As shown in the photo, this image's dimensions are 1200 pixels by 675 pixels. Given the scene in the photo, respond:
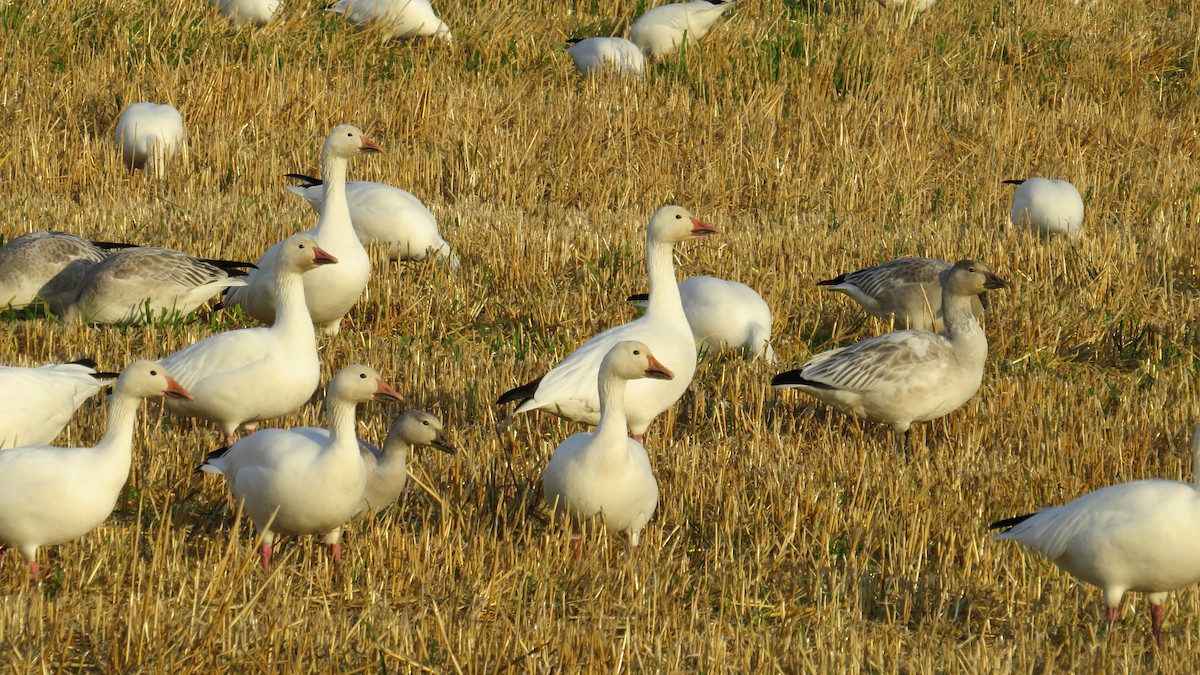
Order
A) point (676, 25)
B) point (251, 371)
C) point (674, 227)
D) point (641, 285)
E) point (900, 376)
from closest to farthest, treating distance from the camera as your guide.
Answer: point (251, 371) → point (900, 376) → point (674, 227) → point (641, 285) → point (676, 25)

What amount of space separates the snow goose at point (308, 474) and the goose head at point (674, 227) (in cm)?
201

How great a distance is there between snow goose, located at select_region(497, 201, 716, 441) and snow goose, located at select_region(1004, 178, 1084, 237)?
14.0ft

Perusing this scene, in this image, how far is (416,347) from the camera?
7.21m

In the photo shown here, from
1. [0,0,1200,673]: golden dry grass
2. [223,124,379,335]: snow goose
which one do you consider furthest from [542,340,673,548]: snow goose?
[223,124,379,335]: snow goose

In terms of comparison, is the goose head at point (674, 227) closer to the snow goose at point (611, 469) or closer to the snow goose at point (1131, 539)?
the snow goose at point (611, 469)

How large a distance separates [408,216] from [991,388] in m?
3.68

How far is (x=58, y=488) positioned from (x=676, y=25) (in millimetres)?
10338

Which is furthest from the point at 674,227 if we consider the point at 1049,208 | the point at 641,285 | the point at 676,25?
the point at 676,25

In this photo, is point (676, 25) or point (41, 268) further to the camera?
point (676, 25)

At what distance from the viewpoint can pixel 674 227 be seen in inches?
258

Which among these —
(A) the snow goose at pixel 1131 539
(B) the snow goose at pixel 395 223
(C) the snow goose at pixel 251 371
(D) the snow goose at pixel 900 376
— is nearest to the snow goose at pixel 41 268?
(B) the snow goose at pixel 395 223

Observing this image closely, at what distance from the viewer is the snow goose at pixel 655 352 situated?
5789 mm

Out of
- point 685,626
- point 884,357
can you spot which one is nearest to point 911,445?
point 884,357

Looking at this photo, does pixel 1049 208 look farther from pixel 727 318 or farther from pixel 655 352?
pixel 655 352
